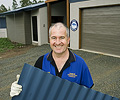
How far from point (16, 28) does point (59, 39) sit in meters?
14.6

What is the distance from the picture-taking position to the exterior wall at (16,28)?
46.8 feet

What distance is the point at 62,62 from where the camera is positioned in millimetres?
2080

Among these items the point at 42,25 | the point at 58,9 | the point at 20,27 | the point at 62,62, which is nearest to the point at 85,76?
the point at 62,62

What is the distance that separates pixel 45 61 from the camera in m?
2.14

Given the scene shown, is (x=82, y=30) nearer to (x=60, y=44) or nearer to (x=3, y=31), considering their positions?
(x=60, y=44)

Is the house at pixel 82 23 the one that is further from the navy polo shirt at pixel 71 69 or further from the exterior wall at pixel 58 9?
the navy polo shirt at pixel 71 69

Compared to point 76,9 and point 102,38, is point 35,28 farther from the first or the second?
point 102,38

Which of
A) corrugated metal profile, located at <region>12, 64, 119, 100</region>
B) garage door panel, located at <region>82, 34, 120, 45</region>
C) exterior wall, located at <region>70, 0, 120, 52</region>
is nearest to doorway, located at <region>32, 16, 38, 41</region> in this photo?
exterior wall, located at <region>70, 0, 120, 52</region>

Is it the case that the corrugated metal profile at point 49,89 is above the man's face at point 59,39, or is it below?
below

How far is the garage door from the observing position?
816 centimetres

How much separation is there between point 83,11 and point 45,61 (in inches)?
327

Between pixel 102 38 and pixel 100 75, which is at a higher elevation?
pixel 102 38

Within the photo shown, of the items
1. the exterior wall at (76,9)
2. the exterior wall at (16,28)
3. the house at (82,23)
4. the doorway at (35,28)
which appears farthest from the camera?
the exterior wall at (16,28)

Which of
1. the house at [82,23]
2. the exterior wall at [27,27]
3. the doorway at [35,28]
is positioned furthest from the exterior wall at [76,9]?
the exterior wall at [27,27]
